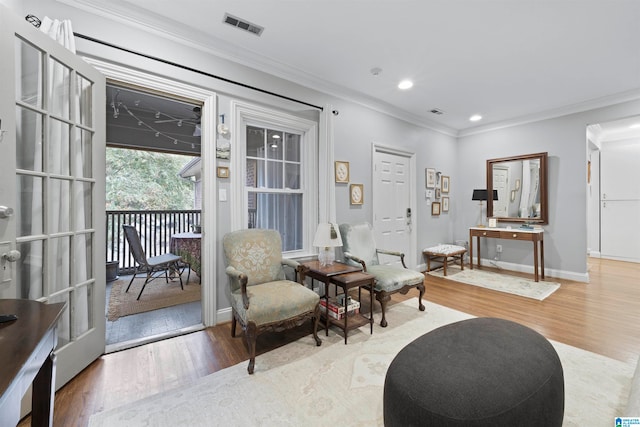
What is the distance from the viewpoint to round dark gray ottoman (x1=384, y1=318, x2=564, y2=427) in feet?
3.35

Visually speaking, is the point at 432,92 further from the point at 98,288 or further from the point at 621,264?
the point at 621,264

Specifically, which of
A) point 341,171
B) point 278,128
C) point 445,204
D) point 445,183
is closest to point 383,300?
point 341,171

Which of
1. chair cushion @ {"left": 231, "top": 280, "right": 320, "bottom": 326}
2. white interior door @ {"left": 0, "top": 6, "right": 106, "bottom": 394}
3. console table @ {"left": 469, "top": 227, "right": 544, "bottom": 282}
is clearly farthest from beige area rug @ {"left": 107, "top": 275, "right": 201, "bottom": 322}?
console table @ {"left": 469, "top": 227, "right": 544, "bottom": 282}

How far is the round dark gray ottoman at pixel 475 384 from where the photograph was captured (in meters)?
1.02

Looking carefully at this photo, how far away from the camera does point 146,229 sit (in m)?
5.26

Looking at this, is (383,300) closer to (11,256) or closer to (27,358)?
(27,358)

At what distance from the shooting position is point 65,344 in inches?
70.6

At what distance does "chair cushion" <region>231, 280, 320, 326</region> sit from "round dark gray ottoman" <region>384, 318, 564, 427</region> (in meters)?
0.97

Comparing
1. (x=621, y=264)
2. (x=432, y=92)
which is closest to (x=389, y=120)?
(x=432, y=92)

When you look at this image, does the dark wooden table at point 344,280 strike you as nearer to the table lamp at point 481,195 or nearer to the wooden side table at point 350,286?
the wooden side table at point 350,286

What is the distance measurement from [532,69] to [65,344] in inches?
199

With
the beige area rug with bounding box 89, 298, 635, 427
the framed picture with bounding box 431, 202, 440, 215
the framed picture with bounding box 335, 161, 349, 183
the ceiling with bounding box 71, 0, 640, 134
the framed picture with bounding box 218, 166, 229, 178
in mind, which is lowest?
the beige area rug with bounding box 89, 298, 635, 427

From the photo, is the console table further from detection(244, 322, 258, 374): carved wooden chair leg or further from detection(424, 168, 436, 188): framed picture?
detection(244, 322, 258, 374): carved wooden chair leg

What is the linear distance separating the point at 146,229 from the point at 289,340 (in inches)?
171
